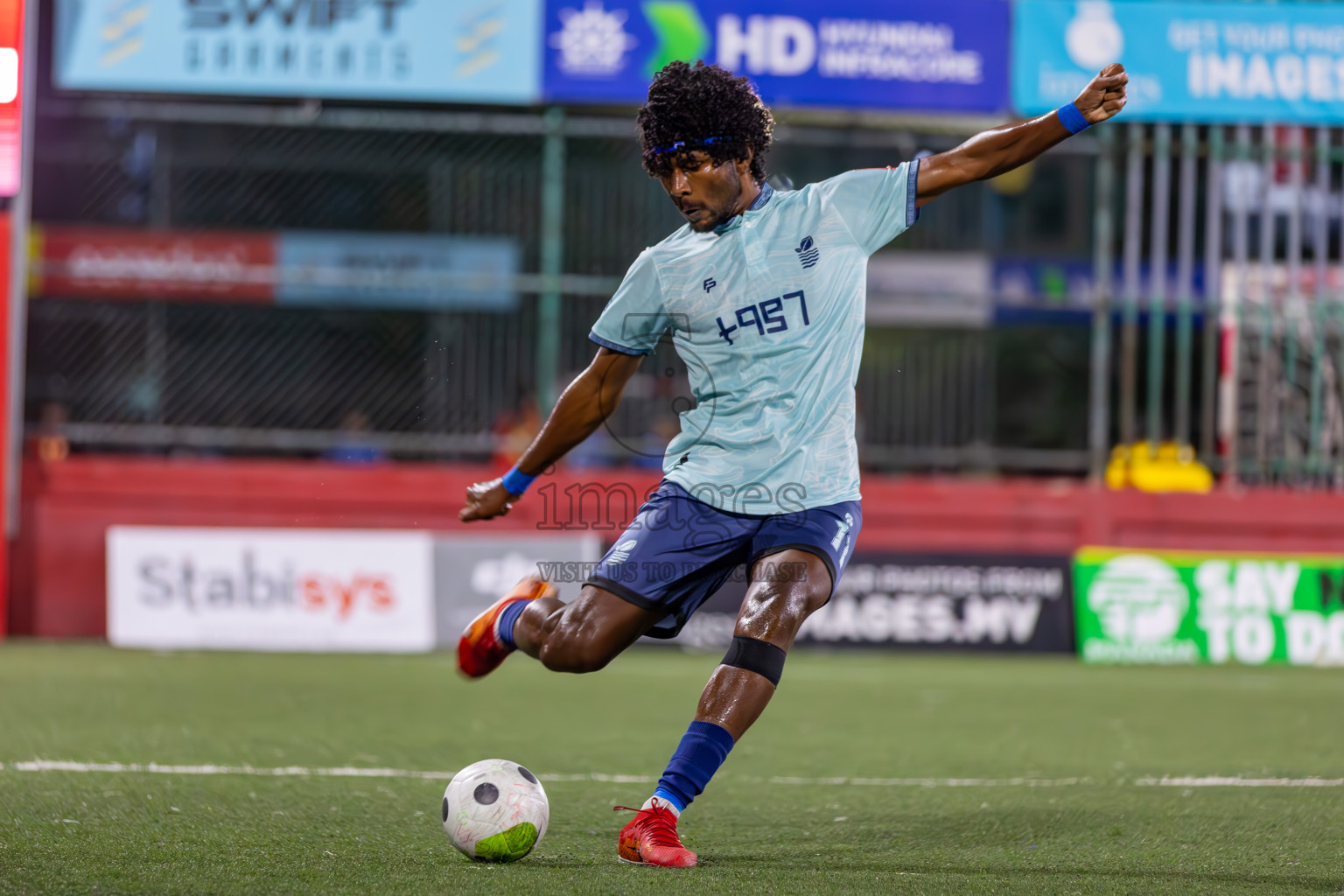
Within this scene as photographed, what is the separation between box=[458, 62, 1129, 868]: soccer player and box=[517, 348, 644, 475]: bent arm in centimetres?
25

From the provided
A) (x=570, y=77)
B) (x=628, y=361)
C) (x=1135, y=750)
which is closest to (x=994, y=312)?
(x=570, y=77)

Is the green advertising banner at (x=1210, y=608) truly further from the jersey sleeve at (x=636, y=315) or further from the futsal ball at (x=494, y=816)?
the futsal ball at (x=494, y=816)

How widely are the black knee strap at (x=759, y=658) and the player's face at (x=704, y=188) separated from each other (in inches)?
Result: 50.4

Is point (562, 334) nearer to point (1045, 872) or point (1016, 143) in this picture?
point (1016, 143)

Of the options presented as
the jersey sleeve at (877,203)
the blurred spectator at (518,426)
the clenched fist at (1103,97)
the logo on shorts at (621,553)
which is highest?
the clenched fist at (1103,97)

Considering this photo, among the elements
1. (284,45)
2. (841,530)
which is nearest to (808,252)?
(841,530)

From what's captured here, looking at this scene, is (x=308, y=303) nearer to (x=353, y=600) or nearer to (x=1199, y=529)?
(x=353, y=600)

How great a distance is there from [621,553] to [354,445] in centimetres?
876

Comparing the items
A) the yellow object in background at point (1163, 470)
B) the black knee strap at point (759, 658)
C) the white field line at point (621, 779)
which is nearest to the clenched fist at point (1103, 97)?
the black knee strap at point (759, 658)

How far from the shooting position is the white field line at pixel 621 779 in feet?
19.5

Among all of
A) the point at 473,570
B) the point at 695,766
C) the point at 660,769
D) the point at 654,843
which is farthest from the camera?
the point at 473,570

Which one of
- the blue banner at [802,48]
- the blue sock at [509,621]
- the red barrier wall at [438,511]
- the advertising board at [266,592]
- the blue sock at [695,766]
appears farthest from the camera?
the blue banner at [802,48]

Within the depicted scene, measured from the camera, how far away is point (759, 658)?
4.41 m

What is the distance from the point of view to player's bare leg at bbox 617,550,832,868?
4223mm
